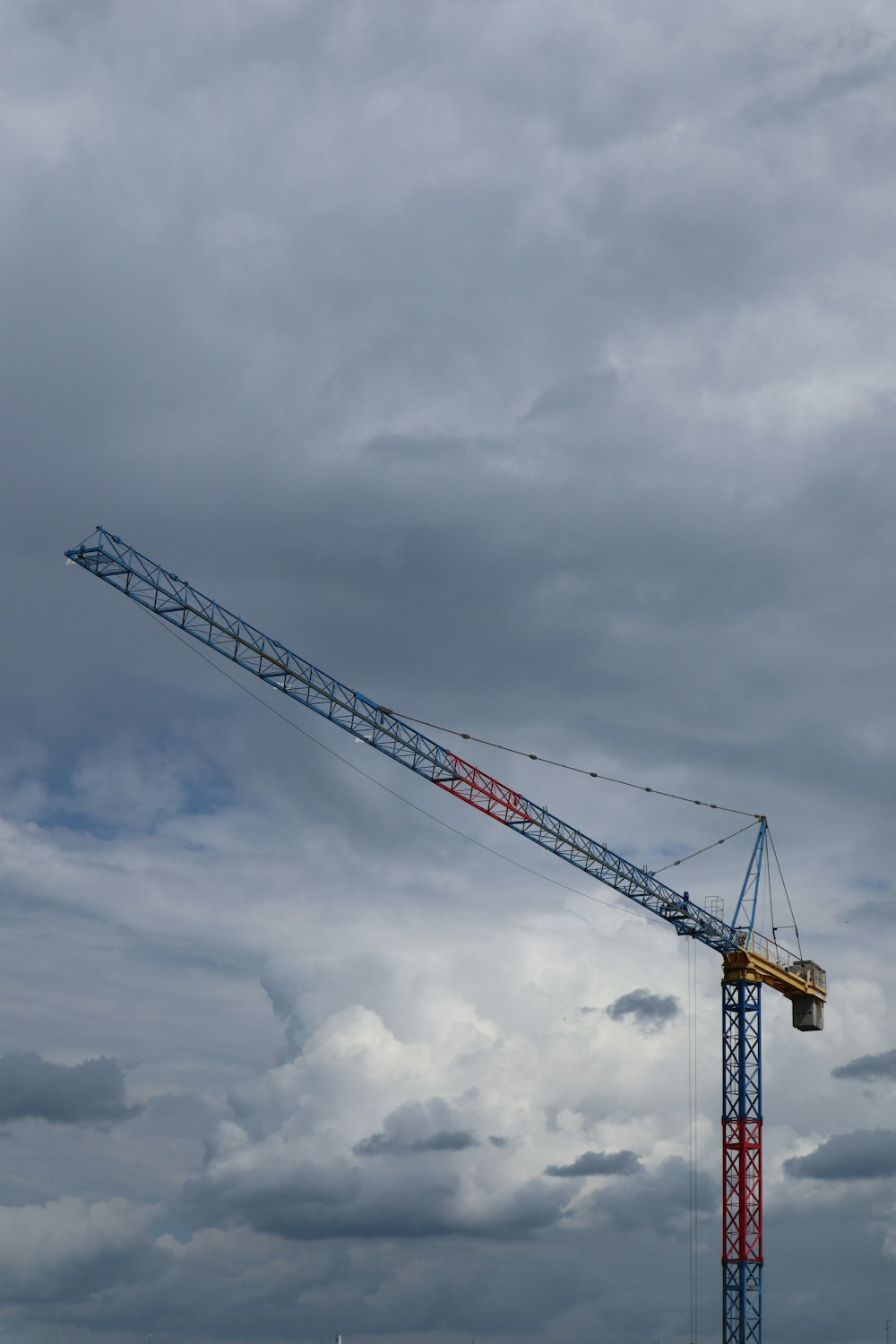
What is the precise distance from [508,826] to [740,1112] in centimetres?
4267

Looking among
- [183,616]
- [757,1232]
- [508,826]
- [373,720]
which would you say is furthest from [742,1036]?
[183,616]

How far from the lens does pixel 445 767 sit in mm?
186250

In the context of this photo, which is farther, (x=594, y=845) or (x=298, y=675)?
(x=594, y=845)


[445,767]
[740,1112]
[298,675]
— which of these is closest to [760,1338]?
[740,1112]

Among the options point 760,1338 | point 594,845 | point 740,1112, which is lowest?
point 760,1338

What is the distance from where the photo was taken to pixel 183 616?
180 m

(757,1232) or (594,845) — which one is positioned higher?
(594,845)

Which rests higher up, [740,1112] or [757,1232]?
[740,1112]

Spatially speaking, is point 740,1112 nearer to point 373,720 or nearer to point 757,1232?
point 757,1232

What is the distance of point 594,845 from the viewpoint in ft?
650

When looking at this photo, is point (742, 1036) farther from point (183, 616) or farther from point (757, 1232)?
point (183, 616)

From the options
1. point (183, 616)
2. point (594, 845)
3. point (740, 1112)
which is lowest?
point (740, 1112)

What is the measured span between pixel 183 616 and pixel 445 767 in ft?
109

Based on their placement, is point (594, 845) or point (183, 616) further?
point (594, 845)
